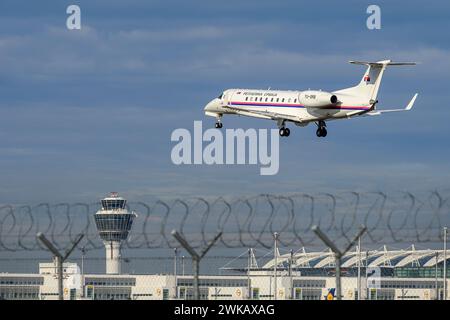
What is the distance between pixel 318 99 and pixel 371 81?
5.59m

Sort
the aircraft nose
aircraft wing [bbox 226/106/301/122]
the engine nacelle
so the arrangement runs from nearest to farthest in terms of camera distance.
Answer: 1. the engine nacelle
2. aircraft wing [bbox 226/106/301/122]
3. the aircraft nose

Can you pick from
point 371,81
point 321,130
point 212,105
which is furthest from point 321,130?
point 212,105

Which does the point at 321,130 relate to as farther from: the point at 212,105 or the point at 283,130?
the point at 212,105

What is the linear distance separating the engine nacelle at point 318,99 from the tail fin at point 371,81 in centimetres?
243

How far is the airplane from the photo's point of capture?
9181 cm

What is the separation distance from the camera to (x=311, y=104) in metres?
93.3

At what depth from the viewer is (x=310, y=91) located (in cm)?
9431

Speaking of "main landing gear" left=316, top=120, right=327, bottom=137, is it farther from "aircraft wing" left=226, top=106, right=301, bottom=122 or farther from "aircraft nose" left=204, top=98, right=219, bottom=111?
"aircraft nose" left=204, top=98, right=219, bottom=111

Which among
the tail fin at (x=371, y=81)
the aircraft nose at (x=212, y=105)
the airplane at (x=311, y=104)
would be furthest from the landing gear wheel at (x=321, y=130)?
the aircraft nose at (x=212, y=105)

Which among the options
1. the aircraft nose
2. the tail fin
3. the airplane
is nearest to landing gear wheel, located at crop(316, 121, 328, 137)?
the airplane

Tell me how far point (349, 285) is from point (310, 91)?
92.4 meters

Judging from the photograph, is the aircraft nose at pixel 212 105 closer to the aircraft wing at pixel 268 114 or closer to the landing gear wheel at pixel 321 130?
the aircraft wing at pixel 268 114
